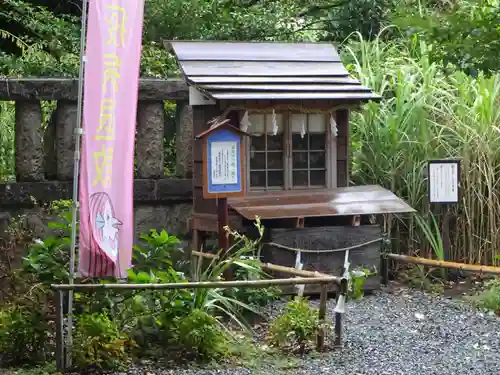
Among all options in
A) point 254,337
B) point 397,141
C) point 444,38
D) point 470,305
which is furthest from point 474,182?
point 444,38

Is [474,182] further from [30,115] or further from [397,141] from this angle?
[30,115]

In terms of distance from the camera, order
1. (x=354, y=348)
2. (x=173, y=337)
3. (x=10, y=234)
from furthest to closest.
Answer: (x=10, y=234), (x=354, y=348), (x=173, y=337)

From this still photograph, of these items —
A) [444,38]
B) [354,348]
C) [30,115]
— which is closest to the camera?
[444,38]

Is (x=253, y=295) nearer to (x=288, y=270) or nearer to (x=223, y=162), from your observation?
(x=288, y=270)

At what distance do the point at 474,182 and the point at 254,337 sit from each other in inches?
138

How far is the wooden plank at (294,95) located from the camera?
7926mm

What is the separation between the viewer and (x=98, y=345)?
226 inches

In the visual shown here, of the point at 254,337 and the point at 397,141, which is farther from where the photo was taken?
the point at 397,141

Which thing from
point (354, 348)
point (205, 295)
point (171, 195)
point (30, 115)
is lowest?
point (354, 348)

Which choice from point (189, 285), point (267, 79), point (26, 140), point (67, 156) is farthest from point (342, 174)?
point (189, 285)

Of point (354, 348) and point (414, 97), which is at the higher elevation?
point (414, 97)

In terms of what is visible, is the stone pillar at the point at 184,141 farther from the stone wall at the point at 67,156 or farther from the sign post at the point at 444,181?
the sign post at the point at 444,181

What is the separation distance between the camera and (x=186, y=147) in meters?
9.18

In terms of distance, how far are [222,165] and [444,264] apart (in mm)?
2679
